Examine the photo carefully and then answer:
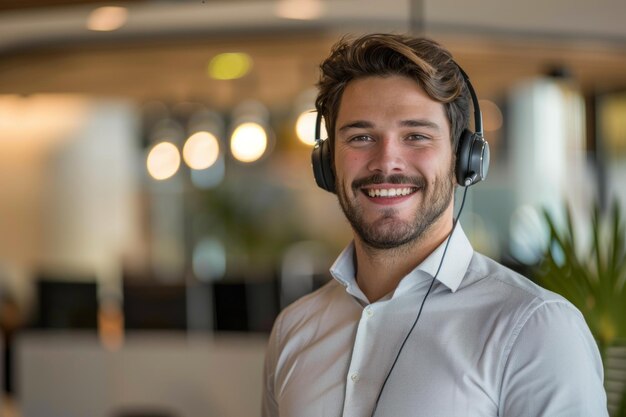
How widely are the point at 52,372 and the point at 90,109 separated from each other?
476cm

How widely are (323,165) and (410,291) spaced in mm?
334

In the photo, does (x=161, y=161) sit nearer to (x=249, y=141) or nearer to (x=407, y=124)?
(x=249, y=141)

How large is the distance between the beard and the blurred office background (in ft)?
3.19

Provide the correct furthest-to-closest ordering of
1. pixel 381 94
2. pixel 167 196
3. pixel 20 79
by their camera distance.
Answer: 1. pixel 167 196
2. pixel 20 79
3. pixel 381 94

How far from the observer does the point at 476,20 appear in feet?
16.9

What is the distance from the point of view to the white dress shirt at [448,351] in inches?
52.9

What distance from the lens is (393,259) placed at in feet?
5.33

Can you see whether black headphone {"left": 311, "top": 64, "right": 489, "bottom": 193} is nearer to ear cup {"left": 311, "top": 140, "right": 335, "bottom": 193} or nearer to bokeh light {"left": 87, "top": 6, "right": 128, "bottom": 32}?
ear cup {"left": 311, "top": 140, "right": 335, "bottom": 193}

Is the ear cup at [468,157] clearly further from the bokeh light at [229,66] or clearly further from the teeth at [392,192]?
the bokeh light at [229,66]

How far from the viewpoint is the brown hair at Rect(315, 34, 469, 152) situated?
156 cm

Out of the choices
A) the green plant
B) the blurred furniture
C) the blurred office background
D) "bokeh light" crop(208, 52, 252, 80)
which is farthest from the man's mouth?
"bokeh light" crop(208, 52, 252, 80)

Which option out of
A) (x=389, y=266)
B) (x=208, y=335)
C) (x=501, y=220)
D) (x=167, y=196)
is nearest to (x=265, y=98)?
(x=167, y=196)

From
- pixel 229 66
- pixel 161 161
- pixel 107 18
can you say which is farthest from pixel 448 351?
pixel 161 161

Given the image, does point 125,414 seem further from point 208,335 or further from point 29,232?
point 29,232
